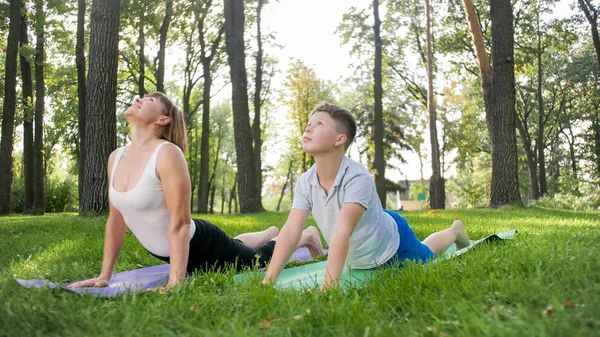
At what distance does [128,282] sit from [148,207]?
2.09 feet

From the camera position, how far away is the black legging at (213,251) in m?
4.05

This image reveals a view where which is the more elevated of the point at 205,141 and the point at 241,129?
the point at 205,141

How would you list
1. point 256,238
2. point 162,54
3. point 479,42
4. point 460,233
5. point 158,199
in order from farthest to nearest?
1. point 162,54
2. point 479,42
3. point 256,238
4. point 460,233
5. point 158,199

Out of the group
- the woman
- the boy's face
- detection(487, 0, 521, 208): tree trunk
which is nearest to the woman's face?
the woman

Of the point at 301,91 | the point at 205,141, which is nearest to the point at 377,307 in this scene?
the point at 205,141

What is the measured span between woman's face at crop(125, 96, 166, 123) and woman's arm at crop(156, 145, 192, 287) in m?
0.39

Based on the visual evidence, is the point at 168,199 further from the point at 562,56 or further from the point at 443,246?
the point at 562,56

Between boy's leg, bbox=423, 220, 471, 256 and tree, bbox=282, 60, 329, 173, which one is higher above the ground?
tree, bbox=282, 60, 329, 173

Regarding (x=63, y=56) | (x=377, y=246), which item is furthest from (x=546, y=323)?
(x=63, y=56)

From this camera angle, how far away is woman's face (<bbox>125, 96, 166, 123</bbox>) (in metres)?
3.81

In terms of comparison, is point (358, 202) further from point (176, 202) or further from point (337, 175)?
point (176, 202)

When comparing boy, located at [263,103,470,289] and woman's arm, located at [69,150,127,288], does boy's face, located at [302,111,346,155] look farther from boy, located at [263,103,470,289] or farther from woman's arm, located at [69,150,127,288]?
woman's arm, located at [69,150,127,288]

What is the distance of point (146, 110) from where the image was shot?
3846 millimetres

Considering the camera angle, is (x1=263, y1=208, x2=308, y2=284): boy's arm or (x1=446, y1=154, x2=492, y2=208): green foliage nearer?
(x1=263, y1=208, x2=308, y2=284): boy's arm
